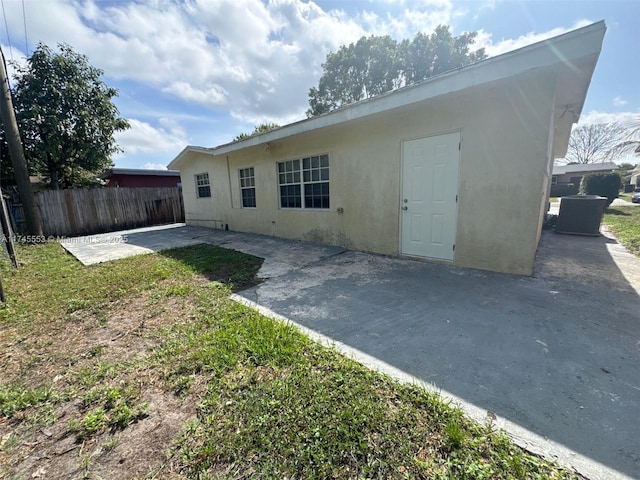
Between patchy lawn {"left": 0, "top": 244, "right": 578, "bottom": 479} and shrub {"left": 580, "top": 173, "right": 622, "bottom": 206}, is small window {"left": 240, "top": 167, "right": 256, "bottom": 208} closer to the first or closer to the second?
patchy lawn {"left": 0, "top": 244, "right": 578, "bottom": 479}

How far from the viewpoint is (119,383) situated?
213 centimetres

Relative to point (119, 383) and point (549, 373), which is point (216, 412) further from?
point (549, 373)

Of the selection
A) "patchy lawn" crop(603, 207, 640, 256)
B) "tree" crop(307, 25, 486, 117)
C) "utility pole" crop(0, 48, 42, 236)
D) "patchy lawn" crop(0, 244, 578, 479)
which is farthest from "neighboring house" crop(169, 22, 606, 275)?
"tree" crop(307, 25, 486, 117)

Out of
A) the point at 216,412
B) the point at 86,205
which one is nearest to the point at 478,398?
the point at 216,412

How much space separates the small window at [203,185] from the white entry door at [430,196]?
28.5ft

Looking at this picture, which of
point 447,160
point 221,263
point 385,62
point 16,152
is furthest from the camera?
point 385,62

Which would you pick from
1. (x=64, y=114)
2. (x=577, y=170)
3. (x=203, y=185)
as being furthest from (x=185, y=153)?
(x=577, y=170)

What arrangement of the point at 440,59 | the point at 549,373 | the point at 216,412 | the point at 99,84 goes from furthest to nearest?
the point at 440,59
the point at 99,84
the point at 549,373
the point at 216,412

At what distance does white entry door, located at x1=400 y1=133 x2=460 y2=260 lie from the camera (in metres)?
4.67

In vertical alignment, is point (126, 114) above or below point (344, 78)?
below

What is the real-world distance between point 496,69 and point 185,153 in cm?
1099

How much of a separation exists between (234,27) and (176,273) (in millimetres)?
7514

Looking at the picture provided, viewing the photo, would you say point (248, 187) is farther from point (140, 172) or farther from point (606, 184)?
point (606, 184)

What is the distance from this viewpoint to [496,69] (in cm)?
348
